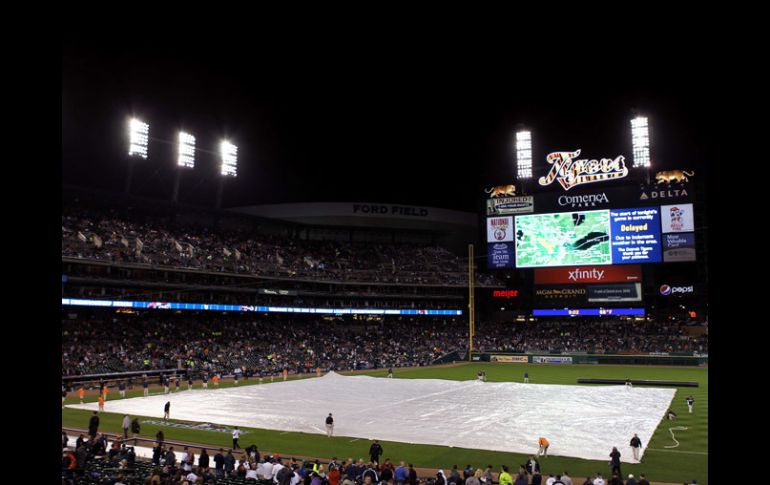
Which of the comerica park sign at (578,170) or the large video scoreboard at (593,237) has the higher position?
the comerica park sign at (578,170)

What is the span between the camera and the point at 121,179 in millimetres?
68000

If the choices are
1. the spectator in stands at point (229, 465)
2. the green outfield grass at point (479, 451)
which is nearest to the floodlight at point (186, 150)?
the green outfield grass at point (479, 451)

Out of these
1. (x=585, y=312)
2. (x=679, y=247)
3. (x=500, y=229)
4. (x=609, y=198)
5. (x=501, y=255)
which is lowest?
(x=585, y=312)

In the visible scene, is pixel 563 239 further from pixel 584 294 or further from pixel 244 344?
pixel 244 344

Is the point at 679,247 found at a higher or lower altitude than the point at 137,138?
lower

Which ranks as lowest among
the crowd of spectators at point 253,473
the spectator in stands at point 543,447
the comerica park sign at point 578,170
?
the spectator in stands at point 543,447

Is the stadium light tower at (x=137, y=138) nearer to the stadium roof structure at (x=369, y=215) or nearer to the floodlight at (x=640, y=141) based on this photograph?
the stadium roof structure at (x=369, y=215)

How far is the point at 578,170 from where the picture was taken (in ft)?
236

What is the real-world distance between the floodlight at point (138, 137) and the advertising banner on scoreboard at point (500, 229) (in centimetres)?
4168

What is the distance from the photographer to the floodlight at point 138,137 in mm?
56281

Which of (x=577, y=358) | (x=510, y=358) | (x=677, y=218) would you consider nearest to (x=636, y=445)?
(x=577, y=358)

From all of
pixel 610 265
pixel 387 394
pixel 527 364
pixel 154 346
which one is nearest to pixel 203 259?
pixel 154 346

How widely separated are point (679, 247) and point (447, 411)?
4729 cm

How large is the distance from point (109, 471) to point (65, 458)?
1.38 m
